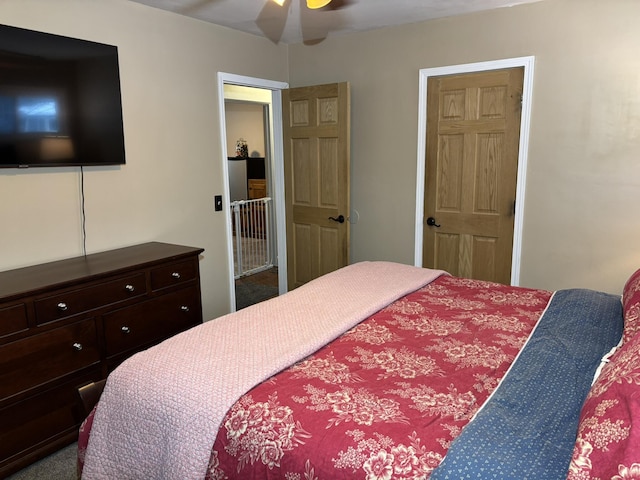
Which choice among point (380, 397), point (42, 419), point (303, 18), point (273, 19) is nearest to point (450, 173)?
point (303, 18)

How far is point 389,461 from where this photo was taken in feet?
3.79

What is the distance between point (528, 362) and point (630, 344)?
12.4 inches

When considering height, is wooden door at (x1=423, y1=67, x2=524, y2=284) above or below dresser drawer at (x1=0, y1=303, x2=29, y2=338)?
above

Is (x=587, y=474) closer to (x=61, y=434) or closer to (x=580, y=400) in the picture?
(x=580, y=400)

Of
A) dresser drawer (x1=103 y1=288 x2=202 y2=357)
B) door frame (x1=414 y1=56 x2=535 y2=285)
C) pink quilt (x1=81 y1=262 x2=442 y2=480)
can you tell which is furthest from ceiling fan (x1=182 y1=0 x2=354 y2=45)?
pink quilt (x1=81 y1=262 x2=442 y2=480)

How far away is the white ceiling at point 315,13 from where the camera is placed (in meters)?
3.21

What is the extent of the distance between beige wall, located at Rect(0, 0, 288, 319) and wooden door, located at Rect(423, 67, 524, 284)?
66.5 inches

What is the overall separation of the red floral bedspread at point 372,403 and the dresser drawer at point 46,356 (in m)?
1.36

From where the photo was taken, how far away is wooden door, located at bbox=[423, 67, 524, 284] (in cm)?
348

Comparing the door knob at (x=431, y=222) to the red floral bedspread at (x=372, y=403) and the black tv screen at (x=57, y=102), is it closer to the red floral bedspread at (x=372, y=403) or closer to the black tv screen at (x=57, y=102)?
the red floral bedspread at (x=372, y=403)

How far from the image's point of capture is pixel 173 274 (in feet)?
9.57

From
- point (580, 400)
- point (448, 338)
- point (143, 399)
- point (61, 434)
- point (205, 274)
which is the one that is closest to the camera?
point (580, 400)

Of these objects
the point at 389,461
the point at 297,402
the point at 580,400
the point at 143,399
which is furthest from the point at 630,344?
the point at 143,399

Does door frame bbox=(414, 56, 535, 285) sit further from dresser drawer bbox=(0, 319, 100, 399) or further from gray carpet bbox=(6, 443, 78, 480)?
gray carpet bbox=(6, 443, 78, 480)
